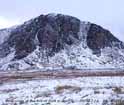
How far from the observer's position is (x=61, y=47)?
177250 mm

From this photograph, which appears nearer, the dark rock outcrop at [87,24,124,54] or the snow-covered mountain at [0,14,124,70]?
the snow-covered mountain at [0,14,124,70]

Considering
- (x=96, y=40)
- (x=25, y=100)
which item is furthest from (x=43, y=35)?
(x=25, y=100)

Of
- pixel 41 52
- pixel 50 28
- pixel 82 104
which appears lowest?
pixel 82 104

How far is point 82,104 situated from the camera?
23.8 meters

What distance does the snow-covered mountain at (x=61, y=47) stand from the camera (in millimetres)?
162750

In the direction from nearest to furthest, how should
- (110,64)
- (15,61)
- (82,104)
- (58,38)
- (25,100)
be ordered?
(82,104)
(25,100)
(15,61)
(110,64)
(58,38)

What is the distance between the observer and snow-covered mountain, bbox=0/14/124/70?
163m

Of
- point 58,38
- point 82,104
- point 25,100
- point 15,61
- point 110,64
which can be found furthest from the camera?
point 58,38

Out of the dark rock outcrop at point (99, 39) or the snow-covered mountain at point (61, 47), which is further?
the dark rock outcrop at point (99, 39)

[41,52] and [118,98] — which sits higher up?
[41,52]

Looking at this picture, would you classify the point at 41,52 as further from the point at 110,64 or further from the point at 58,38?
the point at 110,64

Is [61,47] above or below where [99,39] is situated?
below

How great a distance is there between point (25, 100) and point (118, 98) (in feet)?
24.8

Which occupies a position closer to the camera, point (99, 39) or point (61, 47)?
point (61, 47)
